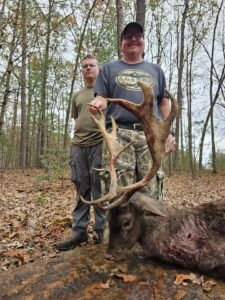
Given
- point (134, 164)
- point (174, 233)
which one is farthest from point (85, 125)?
point (174, 233)

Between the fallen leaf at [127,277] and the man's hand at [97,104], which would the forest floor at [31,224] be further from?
the man's hand at [97,104]

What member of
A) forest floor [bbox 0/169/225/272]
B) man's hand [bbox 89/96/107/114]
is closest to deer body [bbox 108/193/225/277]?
man's hand [bbox 89/96/107/114]

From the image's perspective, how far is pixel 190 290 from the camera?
325 cm

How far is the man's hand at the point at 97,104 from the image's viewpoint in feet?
14.6

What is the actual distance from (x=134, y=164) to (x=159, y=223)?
37.9 inches

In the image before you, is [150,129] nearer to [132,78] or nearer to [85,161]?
[132,78]

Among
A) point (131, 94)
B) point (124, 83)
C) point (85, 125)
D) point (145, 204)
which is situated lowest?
point (145, 204)

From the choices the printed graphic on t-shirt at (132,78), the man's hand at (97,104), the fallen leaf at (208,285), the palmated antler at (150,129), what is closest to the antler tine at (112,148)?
the palmated antler at (150,129)

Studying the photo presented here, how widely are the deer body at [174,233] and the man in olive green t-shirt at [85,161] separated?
4.55ft

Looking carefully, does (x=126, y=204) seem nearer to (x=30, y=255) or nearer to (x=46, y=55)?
(x=30, y=255)

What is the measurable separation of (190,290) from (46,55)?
18115 millimetres

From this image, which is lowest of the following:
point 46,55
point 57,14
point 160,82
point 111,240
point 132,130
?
point 111,240

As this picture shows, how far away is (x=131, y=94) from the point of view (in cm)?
465

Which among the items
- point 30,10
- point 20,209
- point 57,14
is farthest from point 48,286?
point 57,14
